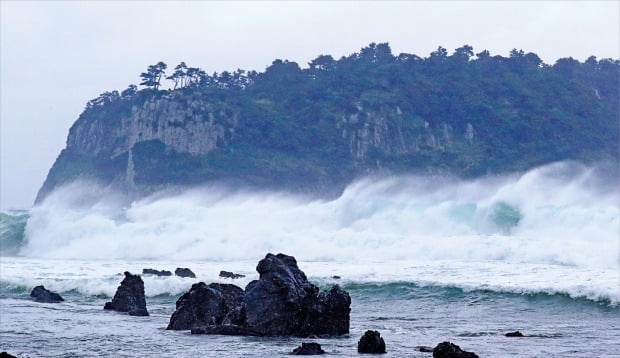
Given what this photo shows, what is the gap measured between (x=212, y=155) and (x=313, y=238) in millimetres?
77538

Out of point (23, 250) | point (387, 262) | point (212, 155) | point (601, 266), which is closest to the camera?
point (601, 266)

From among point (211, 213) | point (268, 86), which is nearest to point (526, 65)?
point (268, 86)

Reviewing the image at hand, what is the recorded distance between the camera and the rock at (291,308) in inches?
789

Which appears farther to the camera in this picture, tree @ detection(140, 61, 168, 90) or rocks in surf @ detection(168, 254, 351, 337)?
tree @ detection(140, 61, 168, 90)

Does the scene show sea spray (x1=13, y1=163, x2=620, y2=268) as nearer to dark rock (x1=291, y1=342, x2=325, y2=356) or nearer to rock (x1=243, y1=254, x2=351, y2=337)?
rock (x1=243, y1=254, x2=351, y2=337)

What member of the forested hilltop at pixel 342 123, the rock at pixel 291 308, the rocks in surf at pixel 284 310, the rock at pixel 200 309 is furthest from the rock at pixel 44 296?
the forested hilltop at pixel 342 123

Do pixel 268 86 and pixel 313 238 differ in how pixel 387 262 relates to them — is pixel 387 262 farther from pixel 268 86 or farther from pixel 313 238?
pixel 268 86

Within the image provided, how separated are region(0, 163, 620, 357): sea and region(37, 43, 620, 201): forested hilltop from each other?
4544 cm

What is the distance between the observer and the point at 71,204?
128250mm

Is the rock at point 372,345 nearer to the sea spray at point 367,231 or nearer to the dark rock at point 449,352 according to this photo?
the dark rock at point 449,352

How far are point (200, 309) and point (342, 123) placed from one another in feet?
385

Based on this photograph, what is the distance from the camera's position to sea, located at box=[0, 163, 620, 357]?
19.1 m

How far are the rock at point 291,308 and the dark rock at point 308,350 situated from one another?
9.39 feet

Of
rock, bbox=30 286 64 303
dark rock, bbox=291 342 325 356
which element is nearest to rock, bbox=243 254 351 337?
dark rock, bbox=291 342 325 356
